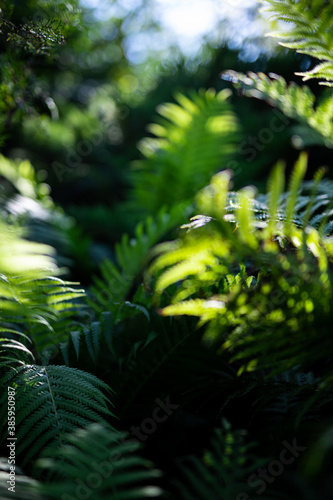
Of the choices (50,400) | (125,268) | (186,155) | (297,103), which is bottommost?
(50,400)

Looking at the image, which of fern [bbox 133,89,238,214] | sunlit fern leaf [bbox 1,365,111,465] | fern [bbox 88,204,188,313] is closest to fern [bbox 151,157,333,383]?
sunlit fern leaf [bbox 1,365,111,465]

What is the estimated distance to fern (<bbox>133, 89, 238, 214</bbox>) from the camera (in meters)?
2.05

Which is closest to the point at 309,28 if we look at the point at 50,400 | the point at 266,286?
the point at 266,286

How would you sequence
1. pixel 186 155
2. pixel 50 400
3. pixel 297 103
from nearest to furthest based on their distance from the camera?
pixel 50 400, pixel 297 103, pixel 186 155

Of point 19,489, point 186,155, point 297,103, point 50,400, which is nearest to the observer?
point 19,489

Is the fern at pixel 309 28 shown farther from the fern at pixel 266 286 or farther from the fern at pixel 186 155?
the fern at pixel 186 155

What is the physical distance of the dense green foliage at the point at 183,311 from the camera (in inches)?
24.7

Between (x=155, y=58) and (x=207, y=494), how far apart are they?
127 inches

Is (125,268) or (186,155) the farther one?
(186,155)

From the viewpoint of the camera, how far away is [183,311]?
25.8 inches

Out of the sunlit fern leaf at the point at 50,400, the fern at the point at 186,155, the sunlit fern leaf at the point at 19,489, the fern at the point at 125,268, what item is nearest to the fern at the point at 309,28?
the fern at the point at 125,268

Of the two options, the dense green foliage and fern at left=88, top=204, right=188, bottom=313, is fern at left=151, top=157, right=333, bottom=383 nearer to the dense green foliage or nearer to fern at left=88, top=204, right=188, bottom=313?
the dense green foliage

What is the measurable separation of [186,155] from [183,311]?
1.60 m

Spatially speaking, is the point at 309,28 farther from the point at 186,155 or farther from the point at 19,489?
the point at 186,155
